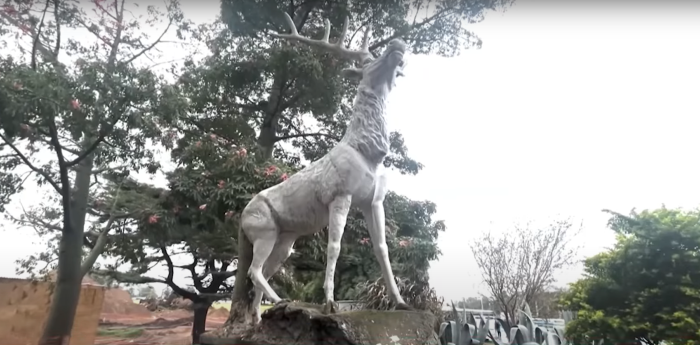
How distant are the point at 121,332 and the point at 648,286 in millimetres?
10884

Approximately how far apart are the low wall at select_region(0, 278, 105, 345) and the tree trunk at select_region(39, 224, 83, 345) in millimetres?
227

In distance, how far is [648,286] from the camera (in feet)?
17.9

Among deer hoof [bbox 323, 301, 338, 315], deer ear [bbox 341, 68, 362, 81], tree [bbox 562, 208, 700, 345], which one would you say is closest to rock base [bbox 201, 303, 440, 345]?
deer hoof [bbox 323, 301, 338, 315]

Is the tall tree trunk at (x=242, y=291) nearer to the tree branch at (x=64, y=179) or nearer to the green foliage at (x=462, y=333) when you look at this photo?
the green foliage at (x=462, y=333)

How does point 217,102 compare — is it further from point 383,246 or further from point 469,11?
Answer: point 383,246

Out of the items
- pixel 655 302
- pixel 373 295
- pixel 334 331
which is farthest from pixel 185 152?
pixel 655 302

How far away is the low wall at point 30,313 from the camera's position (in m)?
6.35

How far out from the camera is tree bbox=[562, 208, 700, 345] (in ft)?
16.5

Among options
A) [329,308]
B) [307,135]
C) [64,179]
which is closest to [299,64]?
[307,135]

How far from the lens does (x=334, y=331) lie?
9.20 feet

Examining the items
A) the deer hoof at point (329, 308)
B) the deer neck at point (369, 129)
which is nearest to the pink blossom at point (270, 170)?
the deer neck at point (369, 129)

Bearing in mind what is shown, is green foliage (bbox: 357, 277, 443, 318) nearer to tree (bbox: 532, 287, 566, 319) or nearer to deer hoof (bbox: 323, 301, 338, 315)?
deer hoof (bbox: 323, 301, 338, 315)

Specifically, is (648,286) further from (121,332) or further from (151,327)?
(151,327)

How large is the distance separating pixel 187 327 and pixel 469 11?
11.2 m
